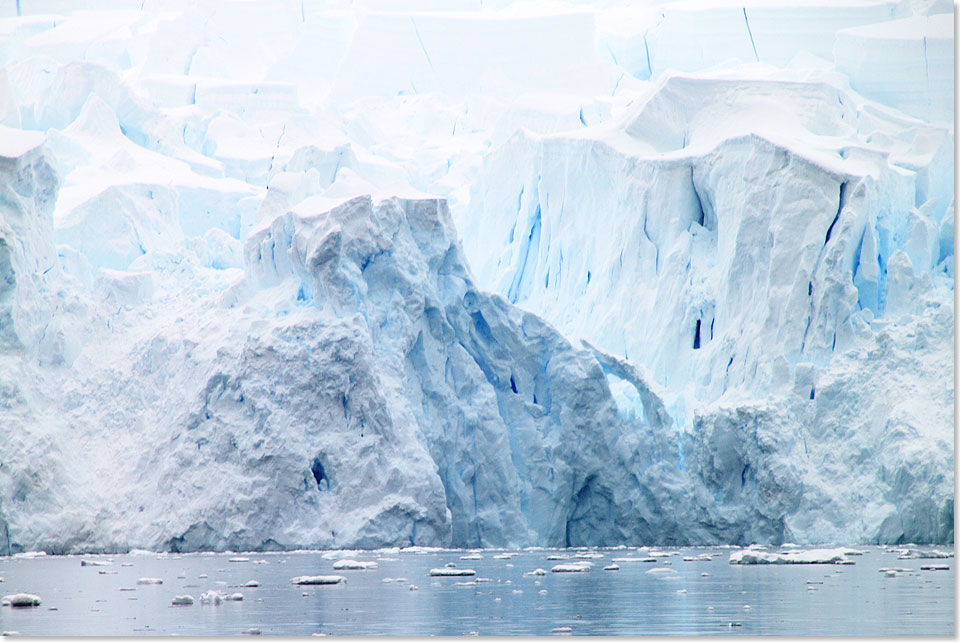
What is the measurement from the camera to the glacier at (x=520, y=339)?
16.2 meters

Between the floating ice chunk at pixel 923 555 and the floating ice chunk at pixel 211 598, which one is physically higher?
the floating ice chunk at pixel 211 598

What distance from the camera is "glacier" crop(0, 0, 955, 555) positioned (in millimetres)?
16203

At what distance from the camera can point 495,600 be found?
9180mm

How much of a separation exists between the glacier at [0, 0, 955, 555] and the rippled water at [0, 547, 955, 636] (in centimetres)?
259

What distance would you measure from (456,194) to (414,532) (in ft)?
37.5

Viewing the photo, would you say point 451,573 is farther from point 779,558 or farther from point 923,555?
point 923,555

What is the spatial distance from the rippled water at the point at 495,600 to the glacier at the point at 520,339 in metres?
2.59

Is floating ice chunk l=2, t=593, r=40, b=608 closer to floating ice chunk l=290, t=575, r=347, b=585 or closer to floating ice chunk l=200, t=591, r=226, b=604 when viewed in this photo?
floating ice chunk l=200, t=591, r=226, b=604

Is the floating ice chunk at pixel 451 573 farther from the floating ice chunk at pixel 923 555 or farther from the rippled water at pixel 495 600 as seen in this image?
the floating ice chunk at pixel 923 555

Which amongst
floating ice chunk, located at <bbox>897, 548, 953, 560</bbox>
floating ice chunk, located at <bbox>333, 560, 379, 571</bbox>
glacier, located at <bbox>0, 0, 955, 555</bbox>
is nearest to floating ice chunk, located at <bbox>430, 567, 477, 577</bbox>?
floating ice chunk, located at <bbox>333, 560, 379, 571</bbox>

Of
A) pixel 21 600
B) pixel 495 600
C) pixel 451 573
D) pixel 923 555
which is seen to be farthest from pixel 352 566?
pixel 923 555

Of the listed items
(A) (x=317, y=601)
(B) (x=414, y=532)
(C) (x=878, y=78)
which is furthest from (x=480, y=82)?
(A) (x=317, y=601)

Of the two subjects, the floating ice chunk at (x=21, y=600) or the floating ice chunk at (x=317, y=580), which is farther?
the floating ice chunk at (x=317, y=580)

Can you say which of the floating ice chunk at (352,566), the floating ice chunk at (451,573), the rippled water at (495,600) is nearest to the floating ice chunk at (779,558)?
the rippled water at (495,600)
